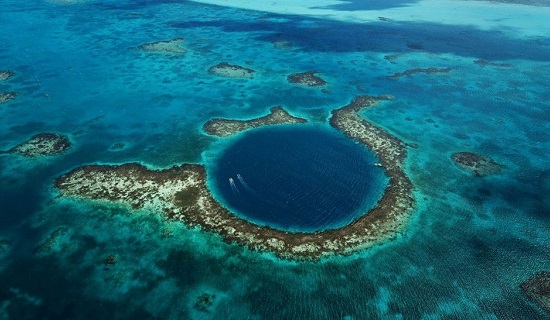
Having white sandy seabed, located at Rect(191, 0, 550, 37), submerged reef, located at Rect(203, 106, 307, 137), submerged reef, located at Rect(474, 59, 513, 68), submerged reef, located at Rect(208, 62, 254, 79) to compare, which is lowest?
submerged reef, located at Rect(203, 106, 307, 137)

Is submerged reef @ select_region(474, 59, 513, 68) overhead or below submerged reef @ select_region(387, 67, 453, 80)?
overhead

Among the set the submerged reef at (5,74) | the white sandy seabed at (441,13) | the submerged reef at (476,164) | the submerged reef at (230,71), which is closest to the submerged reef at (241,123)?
the submerged reef at (230,71)

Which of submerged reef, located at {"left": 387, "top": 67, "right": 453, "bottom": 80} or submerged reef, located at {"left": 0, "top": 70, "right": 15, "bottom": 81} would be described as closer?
submerged reef, located at {"left": 0, "top": 70, "right": 15, "bottom": 81}

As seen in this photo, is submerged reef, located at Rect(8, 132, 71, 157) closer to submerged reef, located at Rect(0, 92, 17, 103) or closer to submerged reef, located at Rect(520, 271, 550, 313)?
submerged reef, located at Rect(0, 92, 17, 103)

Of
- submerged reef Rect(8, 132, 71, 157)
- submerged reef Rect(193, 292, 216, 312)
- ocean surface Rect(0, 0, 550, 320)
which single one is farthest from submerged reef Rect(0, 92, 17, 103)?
submerged reef Rect(193, 292, 216, 312)

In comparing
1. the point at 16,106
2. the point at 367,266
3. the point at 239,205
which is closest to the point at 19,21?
the point at 16,106

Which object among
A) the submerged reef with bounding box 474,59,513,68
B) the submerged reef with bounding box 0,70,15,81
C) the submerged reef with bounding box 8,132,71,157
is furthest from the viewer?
the submerged reef with bounding box 474,59,513,68

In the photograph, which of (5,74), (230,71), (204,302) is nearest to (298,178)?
(204,302)

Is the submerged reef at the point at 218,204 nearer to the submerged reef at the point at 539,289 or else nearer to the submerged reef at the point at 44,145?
Answer: the submerged reef at the point at 44,145
